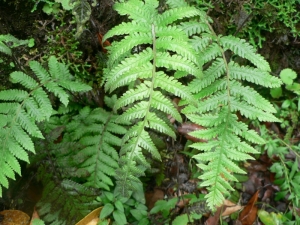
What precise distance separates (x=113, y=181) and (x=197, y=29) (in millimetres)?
1206

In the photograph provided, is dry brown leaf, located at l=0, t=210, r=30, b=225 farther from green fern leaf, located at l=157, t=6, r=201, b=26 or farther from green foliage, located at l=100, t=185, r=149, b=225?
green fern leaf, located at l=157, t=6, r=201, b=26

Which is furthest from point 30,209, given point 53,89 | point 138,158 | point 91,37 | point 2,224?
point 91,37

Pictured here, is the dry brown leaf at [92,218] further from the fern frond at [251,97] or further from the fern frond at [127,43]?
the fern frond at [251,97]

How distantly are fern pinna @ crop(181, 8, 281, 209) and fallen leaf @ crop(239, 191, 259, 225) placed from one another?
0.97 meters

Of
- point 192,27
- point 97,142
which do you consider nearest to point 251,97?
point 192,27

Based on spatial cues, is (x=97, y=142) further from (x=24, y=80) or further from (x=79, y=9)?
(x=79, y=9)

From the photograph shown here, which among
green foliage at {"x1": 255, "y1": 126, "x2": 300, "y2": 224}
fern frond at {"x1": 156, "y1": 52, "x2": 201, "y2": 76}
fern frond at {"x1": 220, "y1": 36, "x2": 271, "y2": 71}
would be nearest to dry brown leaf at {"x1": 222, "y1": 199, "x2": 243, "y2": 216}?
green foliage at {"x1": 255, "y1": 126, "x2": 300, "y2": 224}

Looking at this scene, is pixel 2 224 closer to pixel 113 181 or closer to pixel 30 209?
pixel 30 209

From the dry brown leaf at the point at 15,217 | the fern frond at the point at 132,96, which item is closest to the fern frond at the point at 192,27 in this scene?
the fern frond at the point at 132,96

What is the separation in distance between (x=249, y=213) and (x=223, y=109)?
118cm

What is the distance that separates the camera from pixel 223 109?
1964mm

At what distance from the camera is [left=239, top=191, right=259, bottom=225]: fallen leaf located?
9.01 ft

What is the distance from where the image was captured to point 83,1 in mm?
2117

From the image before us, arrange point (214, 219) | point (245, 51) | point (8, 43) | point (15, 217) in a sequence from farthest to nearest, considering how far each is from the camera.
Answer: point (214, 219)
point (15, 217)
point (8, 43)
point (245, 51)
